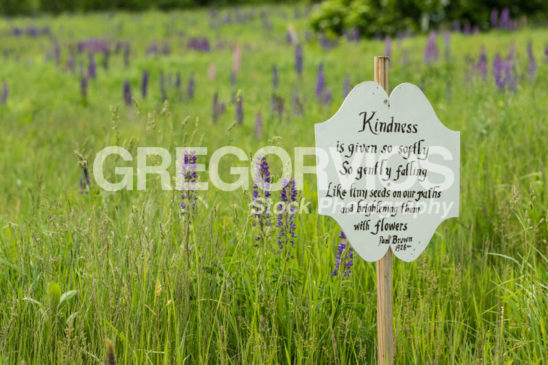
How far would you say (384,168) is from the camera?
224cm

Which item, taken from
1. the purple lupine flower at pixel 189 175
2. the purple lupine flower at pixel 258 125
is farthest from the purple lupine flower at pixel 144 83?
the purple lupine flower at pixel 189 175

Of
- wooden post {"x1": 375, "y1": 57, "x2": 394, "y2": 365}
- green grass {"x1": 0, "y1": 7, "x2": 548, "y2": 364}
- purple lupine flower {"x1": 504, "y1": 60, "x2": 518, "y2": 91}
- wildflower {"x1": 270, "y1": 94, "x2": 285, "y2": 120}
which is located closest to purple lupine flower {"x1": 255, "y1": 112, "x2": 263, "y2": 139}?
green grass {"x1": 0, "y1": 7, "x2": 548, "y2": 364}

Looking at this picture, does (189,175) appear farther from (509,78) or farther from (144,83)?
(144,83)

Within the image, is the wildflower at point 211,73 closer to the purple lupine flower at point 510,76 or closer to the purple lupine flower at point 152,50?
the purple lupine flower at point 152,50

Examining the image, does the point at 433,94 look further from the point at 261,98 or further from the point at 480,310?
the point at 480,310

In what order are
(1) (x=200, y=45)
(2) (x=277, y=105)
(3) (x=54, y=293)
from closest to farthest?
(3) (x=54, y=293) < (2) (x=277, y=105) < (1) (x=200, y=45)

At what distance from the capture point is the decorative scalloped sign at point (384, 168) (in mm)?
2219

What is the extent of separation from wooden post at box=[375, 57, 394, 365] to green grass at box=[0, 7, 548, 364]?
0.40ft

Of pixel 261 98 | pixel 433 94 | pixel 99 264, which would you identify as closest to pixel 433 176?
pixel 99 264

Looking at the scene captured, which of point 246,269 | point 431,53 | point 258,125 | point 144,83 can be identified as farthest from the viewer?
point 431,53

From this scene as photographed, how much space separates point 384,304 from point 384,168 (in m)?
0.54

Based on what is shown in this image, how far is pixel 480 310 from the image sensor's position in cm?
263

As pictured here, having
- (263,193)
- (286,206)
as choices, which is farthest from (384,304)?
(263,193)

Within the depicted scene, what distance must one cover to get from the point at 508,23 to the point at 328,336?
8.96m
